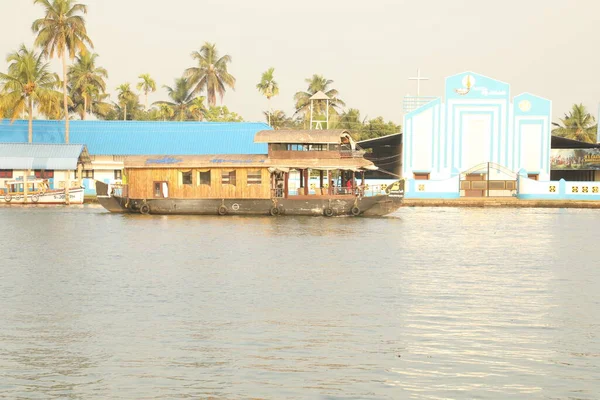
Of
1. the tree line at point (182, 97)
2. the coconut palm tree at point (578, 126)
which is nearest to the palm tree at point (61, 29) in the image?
the tree line at point (182, 97)

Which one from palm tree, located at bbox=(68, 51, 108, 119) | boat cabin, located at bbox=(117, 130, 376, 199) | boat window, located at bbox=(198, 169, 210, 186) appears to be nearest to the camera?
boat cabin, located at bbox=(117, 130, 376, 199)

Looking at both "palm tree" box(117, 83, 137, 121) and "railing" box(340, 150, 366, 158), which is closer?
"railing" box(340, 150, 366, 158)

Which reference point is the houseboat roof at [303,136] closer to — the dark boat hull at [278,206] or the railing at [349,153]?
the railing at [349,153]

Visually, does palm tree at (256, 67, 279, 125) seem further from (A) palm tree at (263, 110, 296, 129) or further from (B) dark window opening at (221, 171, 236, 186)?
(B) dark window opening at (221, 171, 236, 186)

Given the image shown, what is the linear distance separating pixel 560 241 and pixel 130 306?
19261mm

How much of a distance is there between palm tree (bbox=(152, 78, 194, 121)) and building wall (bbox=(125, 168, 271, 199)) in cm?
4037

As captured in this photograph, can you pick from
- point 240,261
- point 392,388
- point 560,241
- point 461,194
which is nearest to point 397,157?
point 461,194

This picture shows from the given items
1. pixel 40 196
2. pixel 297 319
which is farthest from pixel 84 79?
A: pixel 297 319

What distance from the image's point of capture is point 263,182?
4062cm

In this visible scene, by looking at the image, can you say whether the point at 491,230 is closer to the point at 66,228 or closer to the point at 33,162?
the point at 66,228

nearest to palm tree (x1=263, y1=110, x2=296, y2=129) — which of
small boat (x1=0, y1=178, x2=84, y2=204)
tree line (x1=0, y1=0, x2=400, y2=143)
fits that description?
tree line (x1=0, y1=0, x2=400, y2=143)

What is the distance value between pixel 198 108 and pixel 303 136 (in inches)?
1702

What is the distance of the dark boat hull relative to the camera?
40188mm

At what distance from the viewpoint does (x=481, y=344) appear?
509 inches
